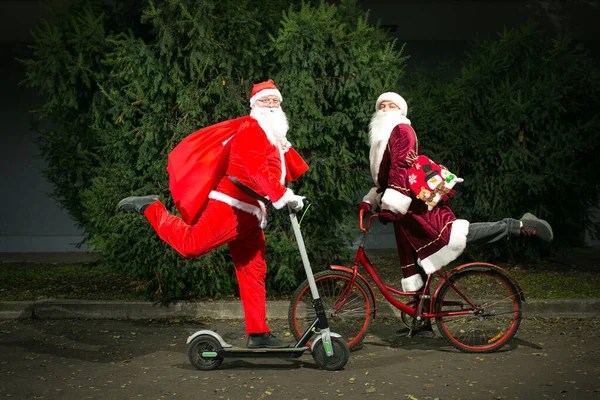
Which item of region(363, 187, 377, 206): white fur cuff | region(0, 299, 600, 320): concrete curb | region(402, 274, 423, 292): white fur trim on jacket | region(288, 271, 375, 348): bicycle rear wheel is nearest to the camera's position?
region(288, 271, 375, 348): bicycle rear wheel

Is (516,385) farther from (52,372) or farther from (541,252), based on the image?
(541,252)

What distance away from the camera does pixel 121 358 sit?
6.89 metres

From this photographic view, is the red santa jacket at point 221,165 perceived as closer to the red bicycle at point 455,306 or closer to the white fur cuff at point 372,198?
the red bicycle at point 455,306

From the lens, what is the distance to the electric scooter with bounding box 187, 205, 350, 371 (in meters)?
6.38

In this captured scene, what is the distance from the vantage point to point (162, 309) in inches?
338

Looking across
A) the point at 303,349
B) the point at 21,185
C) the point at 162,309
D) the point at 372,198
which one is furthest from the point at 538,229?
the point at 21,185

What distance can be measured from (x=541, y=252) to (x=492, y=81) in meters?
2.32

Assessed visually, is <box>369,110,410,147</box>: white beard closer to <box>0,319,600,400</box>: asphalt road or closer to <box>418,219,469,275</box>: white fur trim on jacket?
<box>418,219,469,275</box>: white fur trim on jacket

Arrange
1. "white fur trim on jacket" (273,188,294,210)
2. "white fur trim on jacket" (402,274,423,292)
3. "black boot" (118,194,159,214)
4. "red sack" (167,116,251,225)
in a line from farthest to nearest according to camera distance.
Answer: "white fur trim on jacket" (402,274,423,292) < "black boot" (118,194,159,214) < "red sack" (167,116,251,225) < "white fur trim on jacket" (273,188,294,210)

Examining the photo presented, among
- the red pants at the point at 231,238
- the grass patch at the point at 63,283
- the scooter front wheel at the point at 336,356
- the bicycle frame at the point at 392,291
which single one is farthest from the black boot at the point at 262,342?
the grass patch at the point at 63,283

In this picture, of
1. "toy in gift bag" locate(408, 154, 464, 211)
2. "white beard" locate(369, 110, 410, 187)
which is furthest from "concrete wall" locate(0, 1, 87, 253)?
"toy in gift bag" locate(408, 154, 464, 211)

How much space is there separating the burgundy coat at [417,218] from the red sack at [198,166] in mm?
1325

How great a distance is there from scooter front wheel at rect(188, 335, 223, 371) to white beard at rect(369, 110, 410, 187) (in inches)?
78.5

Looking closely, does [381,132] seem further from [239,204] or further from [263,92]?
[239,204]
